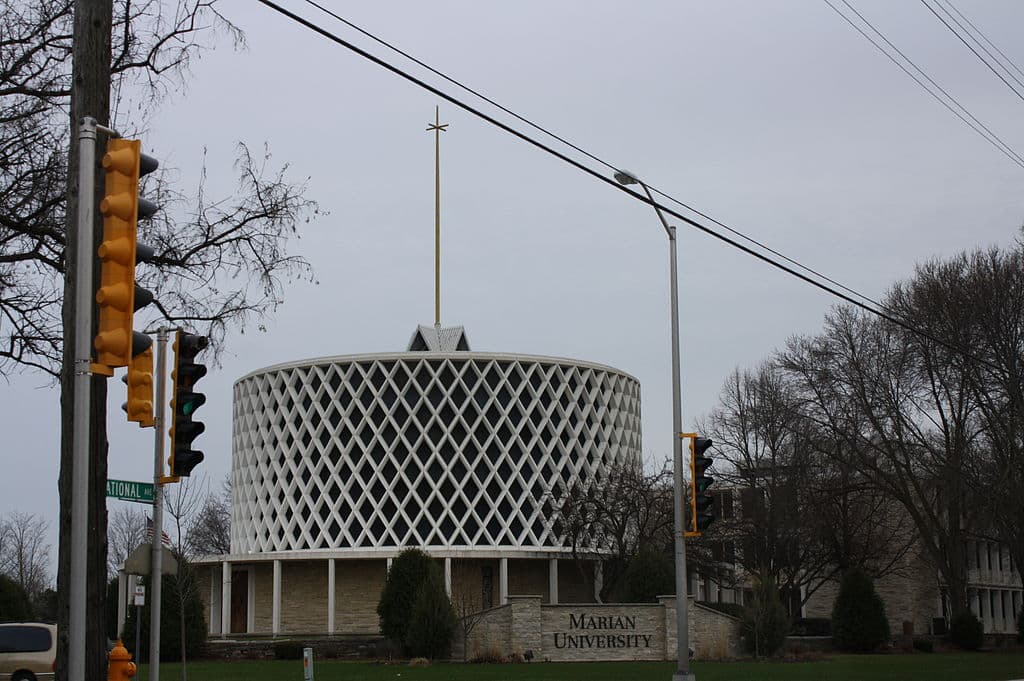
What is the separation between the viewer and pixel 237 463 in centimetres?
7075

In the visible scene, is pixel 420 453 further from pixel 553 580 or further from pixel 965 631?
pixel 965 631

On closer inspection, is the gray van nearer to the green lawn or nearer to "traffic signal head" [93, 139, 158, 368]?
the green lawn

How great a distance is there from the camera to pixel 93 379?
10.4 meters

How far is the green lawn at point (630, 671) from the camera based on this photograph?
30688mm

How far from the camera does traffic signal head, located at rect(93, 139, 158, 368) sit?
8375 mm

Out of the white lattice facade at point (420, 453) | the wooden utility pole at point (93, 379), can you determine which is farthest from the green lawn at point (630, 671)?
the white lattice facade at point (420, 453)

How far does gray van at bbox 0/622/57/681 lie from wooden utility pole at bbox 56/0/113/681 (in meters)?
16.5

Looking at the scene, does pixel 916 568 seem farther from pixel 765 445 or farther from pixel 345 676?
pixel 345 676

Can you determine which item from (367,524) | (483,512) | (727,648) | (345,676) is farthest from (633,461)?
(345,676)

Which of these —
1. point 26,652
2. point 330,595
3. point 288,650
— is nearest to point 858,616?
point 288,650

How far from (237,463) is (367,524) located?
11.4m

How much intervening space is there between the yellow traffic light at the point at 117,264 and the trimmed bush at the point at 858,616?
4416cm

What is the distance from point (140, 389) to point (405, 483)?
54818 mm

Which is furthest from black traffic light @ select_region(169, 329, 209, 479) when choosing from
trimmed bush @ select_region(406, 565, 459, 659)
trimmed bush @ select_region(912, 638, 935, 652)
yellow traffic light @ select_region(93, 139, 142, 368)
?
trimmed bush @ select_region(912, 638, 935, 652)
